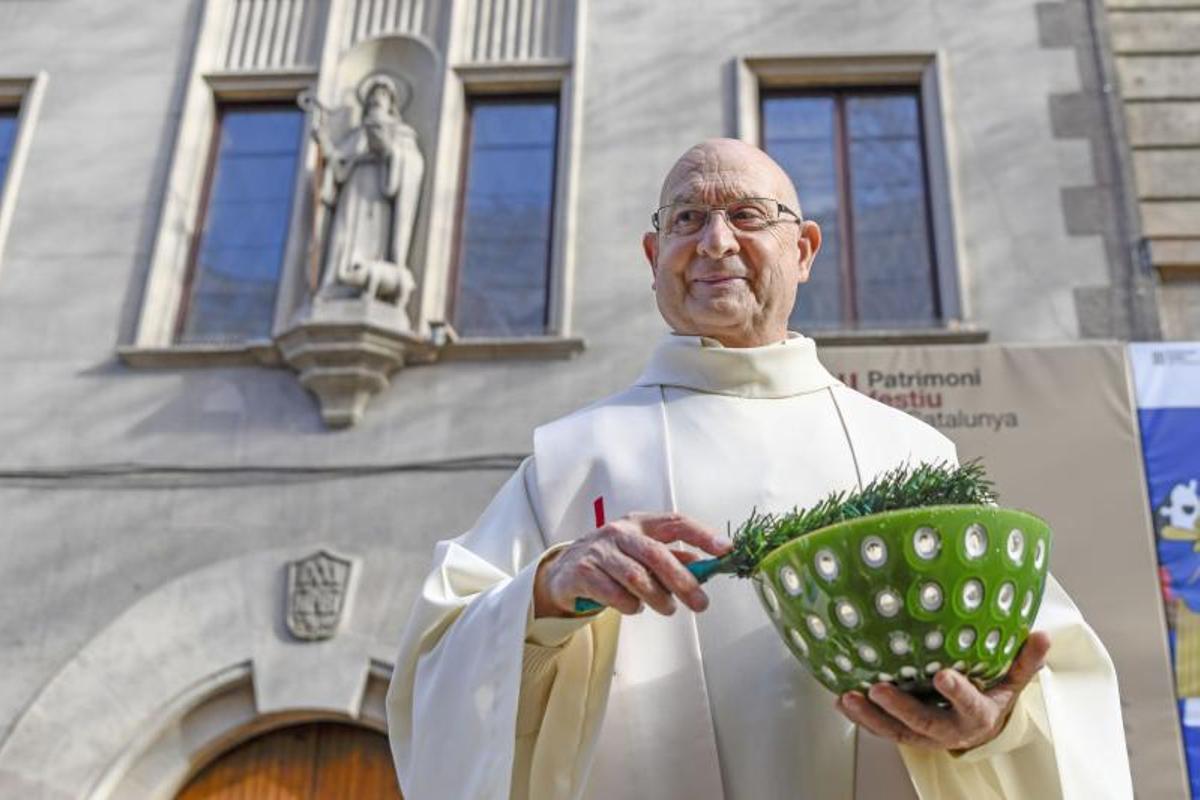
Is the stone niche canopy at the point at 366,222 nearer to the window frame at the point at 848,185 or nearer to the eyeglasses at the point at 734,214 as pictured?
the window frame at the point at 848,185

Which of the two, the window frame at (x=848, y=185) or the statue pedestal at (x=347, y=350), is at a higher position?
the window frame at (x=848, y=185)

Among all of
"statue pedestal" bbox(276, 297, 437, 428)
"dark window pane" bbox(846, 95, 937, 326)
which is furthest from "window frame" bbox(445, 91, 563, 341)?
"dark window pane" bbox(846, 95, 937, 326)

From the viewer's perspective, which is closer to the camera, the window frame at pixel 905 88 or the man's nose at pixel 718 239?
the man's nose at pixel 718 239

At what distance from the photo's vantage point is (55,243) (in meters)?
6.59

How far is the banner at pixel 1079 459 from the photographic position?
471 cm

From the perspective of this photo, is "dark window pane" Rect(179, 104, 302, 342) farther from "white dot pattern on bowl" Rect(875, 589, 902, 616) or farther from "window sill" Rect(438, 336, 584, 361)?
"white dot pattern on bowl" Rect(875, 589, 902, 616)

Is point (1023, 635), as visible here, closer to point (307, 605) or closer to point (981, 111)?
point (307, 605)

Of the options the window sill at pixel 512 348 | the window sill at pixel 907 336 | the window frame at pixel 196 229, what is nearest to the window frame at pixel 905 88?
the window sill at pixel 907 336

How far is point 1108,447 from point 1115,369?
1.41ft

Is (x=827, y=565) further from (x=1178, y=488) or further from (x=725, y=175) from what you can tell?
(x=1178, y=488)

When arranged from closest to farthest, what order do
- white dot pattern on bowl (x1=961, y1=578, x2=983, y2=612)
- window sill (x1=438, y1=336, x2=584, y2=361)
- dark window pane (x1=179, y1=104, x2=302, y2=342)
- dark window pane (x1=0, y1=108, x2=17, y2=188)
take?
white dot pattern on bowl (x1=961, y1=578, x2=983, y2=612)
window sill (x1=438, y1=336, x2=584, y2=361)
dark window pane (x1=179, y1=104, x2=302, y2=342)
dark window pane (x1=0, y1=108, x2=17, y2=188)

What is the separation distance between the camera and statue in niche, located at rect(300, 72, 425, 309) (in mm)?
6090

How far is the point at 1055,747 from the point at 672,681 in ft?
1.77

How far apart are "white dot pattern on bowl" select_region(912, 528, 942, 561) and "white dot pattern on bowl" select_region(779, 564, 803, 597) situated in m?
0.15
